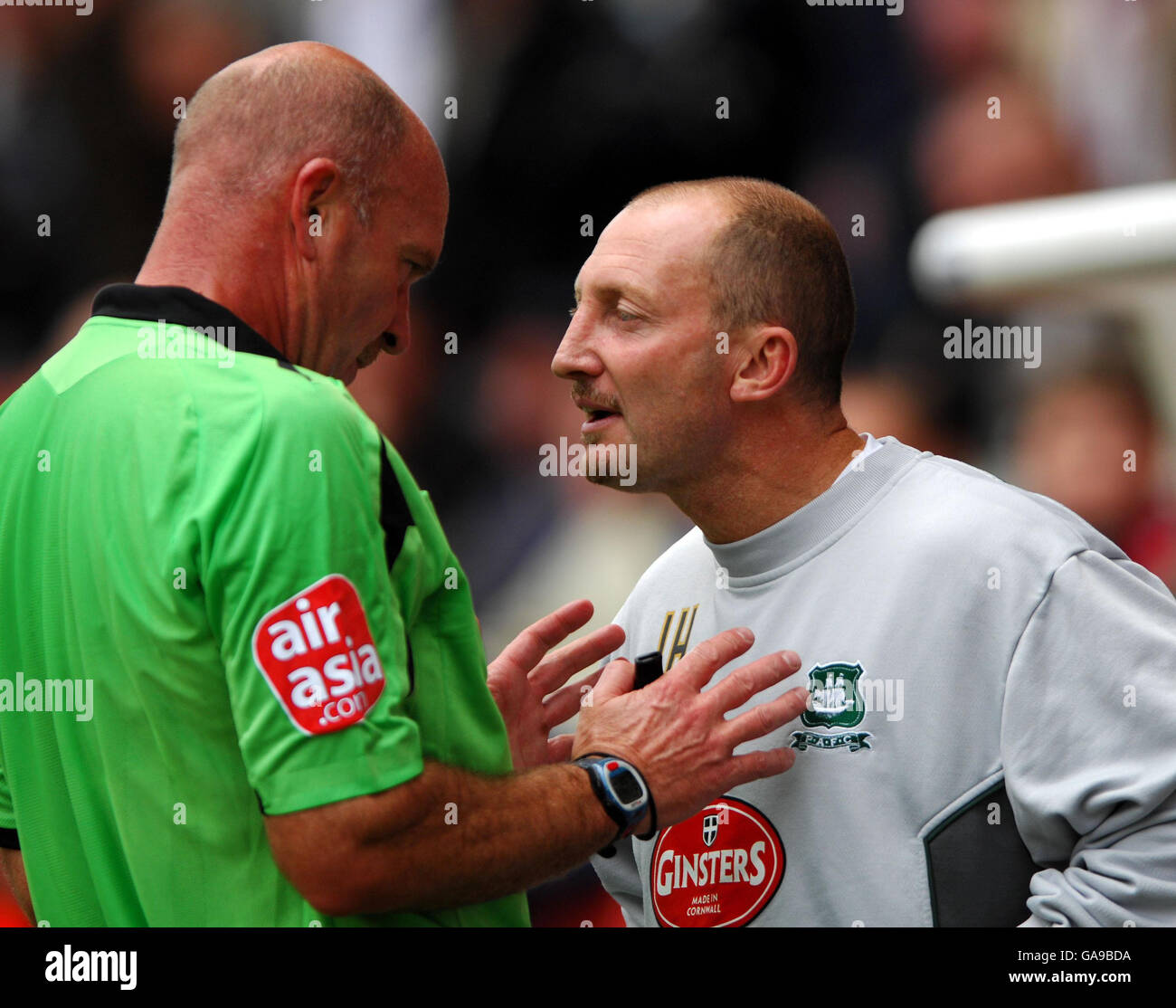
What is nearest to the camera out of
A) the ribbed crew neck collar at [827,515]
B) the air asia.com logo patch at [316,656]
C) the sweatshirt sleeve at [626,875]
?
the air asia.com logo patch at [316,656]

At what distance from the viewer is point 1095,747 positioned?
1.61m

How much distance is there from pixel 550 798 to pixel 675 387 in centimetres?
75

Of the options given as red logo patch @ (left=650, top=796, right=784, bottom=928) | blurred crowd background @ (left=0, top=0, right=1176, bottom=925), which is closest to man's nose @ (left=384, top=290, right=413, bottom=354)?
red logo patch @ (left=650, top=796, right=784, bottom=928)

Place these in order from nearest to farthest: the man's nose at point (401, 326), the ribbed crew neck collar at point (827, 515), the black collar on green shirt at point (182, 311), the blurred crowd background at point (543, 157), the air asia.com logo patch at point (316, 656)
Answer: the air asia.com logo patch at point (316, 656)
the black collar on green shirt at point (182, 311)
the man's nose at point (401, 326)
the ribbed crew neck collar at point (827, 515)
the blurred crowd background at point (543, 157)

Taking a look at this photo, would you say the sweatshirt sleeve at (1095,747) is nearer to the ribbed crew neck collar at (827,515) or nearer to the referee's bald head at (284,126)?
the ribbed crew neck collar at (827,515)

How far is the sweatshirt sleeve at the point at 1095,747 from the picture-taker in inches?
62.1

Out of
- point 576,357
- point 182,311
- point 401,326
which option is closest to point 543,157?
point 576,357

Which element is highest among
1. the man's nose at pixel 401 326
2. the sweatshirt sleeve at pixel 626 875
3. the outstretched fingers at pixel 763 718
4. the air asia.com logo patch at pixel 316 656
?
the man's nose at pixel 401 326

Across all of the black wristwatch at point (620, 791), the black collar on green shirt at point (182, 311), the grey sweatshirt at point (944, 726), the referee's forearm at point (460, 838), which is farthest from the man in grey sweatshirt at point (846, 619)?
the black collar on green shirt at point (182, 311)

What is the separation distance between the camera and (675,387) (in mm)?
1975

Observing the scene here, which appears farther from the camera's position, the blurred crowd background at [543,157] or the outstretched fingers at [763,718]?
the blurred crowd background at [543,157]

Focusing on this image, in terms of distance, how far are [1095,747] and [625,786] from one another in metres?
0.58

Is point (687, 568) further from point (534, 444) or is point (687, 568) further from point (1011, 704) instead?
point (534, 444)

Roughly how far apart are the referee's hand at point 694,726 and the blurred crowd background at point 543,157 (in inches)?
51.7
